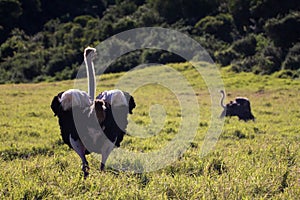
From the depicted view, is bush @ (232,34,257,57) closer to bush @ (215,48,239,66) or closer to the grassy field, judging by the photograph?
bush @ (215,48,239,66)

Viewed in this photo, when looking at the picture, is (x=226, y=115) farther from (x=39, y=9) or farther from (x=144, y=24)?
(x=39, y=9)

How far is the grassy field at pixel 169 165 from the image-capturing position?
4.86 m

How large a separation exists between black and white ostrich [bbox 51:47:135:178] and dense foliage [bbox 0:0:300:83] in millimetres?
20520

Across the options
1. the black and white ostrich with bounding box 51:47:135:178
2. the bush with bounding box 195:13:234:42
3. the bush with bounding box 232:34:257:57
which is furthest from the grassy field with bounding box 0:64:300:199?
the bush with bounding box 195:13:234:42

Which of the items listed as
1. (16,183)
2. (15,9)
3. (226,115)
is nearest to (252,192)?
(16,183)

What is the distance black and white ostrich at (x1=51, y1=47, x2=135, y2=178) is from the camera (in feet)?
17.6

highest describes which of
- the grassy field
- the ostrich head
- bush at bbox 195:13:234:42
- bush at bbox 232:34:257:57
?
bush at bbox 195:13:234:42

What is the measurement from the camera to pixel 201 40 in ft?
114

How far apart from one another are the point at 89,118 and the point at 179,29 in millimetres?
33542

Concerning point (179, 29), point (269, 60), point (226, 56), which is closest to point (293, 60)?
point (269, 60)

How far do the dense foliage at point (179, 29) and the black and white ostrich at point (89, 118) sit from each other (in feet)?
67.3

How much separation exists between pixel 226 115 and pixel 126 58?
66.9 feet

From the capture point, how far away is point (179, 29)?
3841 cm

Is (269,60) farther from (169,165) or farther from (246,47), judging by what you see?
(169,165)
